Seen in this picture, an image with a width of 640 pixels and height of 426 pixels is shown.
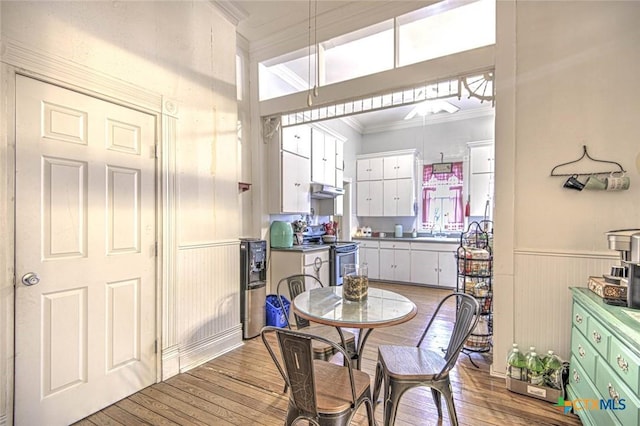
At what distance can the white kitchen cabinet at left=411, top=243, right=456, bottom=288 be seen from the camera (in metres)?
5.72

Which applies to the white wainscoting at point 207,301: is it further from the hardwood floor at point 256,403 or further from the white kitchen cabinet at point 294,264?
the white kitchen cabinet at point 294,264

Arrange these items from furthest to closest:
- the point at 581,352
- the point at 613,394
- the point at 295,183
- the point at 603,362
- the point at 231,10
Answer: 1. the point at 295,183
2. the point at 231,10
3. the point at 581,352
4. the point at 603,362
5. the point at 613,394

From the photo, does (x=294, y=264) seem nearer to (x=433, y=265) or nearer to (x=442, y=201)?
(x=433, y=265)

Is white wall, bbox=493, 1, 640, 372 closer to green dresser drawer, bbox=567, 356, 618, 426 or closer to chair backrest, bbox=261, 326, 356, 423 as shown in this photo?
green dresser drawer, bbox=567, 356, 618, 426

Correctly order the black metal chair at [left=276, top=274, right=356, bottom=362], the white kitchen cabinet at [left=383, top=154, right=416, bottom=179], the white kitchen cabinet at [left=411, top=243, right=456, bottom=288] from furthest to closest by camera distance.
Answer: the white kitchen cabinet at [left=383, top=154, right=416, bottom=179], the white kitchen cabinet at [left=411, top=243, right=456, bottom=288], the black metal chair at [left=276, top=274, right=356, bottom=362]

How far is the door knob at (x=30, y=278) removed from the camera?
70.7 inches

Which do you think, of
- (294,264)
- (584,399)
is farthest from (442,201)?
(584,399)

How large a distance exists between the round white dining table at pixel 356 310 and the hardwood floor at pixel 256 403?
2.06 ft

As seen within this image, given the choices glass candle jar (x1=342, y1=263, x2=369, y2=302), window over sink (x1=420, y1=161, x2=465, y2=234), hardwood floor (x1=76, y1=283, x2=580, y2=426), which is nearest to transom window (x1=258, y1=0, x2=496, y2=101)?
glass candle jar (x1=342, y1=263, x2=369, y2=302)

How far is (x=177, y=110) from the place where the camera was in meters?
2.67

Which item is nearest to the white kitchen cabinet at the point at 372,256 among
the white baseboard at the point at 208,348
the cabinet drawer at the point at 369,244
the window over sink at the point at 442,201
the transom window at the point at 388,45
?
the cabinet drawer at the point at 369,244

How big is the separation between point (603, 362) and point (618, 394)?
24cm

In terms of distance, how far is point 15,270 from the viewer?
177 centimetres

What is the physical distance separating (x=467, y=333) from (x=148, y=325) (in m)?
2.34
